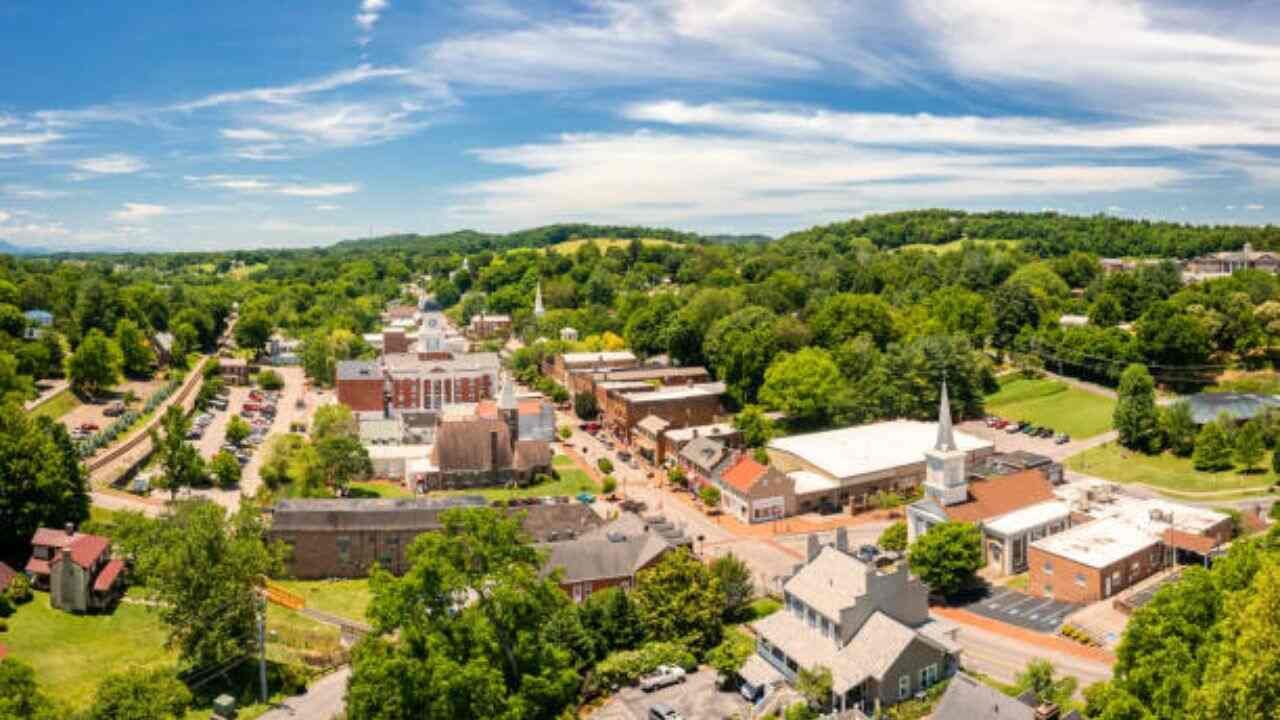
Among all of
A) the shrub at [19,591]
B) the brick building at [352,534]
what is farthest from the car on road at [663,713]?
the shrub at [19,591]

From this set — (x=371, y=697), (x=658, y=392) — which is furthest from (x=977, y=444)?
(x=371, y=697)

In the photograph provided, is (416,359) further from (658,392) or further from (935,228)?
(935,228)

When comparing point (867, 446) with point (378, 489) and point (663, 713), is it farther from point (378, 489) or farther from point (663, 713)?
point (663, 713)

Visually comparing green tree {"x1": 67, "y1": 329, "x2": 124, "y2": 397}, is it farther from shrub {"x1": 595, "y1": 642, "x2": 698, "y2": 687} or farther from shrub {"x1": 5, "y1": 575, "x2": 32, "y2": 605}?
shrub {"x1": 595, "y1": 642, "x2": 698, "y2": 687}

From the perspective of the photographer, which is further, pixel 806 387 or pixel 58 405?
pixel 58 405

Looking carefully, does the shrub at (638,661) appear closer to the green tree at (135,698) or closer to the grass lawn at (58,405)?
the green tree at (135,698)

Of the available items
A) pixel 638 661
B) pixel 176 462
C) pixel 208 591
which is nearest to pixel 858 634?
pixel 638 661

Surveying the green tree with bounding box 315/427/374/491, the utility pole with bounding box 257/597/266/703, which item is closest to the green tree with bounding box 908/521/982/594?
the utility pole with bounding box 257/597/266/703
